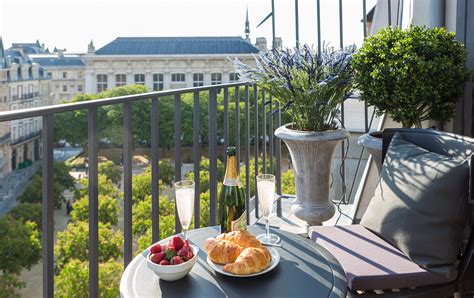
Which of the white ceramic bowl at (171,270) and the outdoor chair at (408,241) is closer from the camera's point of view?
the white ceramic bowl at (171,270)

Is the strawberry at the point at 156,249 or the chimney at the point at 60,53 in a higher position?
the chimney at the point at 60,53

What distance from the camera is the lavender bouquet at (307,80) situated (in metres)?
1.93

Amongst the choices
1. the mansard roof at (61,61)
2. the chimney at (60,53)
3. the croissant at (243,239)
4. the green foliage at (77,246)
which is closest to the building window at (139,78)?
the mansard roof at (61,61)

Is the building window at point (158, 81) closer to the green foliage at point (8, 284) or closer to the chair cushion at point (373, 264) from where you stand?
the green foliage at point (8, 284)

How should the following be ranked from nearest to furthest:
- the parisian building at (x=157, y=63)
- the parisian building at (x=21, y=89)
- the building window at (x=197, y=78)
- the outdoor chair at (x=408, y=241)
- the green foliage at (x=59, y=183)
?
1. the outdoor chair at (x=408, y=241)
2. the green foliage at (x=59, y=183)
3. the parisian building at (x=21, y=89)
4. the parisian building at (x=157, y=63)
5. the building window at (x=197, y=78)

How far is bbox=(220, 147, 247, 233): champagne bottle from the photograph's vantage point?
1.15 m

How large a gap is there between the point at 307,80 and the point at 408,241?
855 mm

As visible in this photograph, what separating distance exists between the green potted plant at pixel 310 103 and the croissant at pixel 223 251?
3.50 feet

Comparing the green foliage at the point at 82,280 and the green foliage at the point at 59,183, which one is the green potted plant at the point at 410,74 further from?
the green foliage at the point at 59,183

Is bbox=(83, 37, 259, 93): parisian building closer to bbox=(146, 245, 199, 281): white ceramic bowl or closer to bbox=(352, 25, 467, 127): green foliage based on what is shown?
bbox=(352, 25, 467, 127): green foliage

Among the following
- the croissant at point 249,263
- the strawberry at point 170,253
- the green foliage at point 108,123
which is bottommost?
the green foliage at point 108,123

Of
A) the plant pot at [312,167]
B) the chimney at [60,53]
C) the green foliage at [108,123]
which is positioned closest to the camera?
the plant pot at [312,167]

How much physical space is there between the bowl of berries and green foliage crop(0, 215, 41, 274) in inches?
757

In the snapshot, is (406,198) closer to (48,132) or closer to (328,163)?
(328,163)
